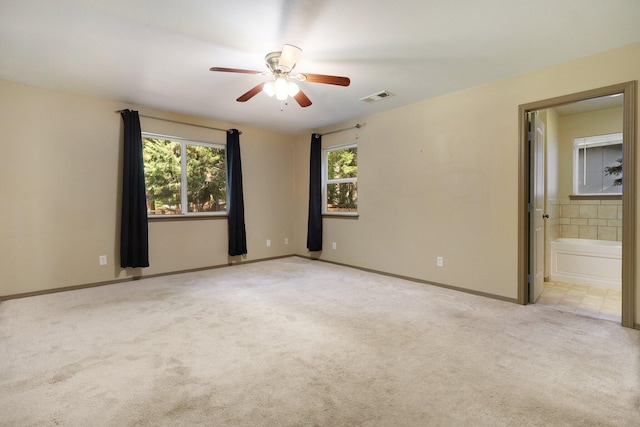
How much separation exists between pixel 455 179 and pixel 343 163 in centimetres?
211

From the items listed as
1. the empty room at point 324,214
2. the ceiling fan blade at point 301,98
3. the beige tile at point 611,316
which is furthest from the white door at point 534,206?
the ceiling fan blade at point 301,98

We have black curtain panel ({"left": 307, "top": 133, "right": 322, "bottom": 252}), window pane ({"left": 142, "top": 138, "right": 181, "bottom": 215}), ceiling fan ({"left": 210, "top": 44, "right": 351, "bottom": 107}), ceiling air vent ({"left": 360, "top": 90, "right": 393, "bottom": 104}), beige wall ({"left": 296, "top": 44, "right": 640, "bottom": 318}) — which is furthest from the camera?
black curtain panel ({"left": 307, "top": 133, "right": 322, "bottom": 252})

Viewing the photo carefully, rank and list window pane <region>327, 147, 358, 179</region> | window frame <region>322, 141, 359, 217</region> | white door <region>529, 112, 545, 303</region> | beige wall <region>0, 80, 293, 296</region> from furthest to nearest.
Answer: window frame <region>322, 141, 359, 217</region>, window pane <region>327, 147, 358, 179</region>, beige wall <region>0, 80, 293, 296</region>, white door <region>529, 112, 545, 303</region>

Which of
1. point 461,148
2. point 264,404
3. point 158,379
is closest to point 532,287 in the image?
point 461,148

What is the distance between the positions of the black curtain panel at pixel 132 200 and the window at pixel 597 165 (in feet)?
21.4

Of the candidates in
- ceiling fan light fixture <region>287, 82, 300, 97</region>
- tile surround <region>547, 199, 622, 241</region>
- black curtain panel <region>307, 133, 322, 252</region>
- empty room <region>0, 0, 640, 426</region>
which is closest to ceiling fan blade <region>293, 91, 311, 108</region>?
empty room <region>0, 0, 640, 426</region>

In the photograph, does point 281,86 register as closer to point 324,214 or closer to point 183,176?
point 183,176

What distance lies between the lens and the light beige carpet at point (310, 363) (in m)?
1.55

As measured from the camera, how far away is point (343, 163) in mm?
5344

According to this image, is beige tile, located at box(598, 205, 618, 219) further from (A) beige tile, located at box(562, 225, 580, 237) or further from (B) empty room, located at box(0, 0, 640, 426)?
(A) beige tile, located at box(562, 225, 580, 237)

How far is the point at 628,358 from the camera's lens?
2.07m

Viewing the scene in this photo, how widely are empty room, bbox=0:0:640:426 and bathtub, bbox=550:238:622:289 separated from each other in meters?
0.02

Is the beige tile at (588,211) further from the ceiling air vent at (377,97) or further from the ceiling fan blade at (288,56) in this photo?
the ceiling fan blade at (288,56)

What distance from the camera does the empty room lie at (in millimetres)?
1797
